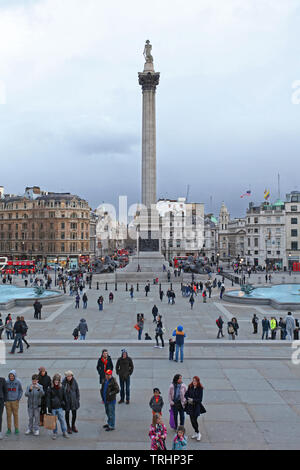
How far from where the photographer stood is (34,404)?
27.3ft

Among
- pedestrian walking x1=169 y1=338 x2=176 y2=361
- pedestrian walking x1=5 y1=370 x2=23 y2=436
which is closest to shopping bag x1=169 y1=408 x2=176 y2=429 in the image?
pedestrian walking x1=5 y1=370 x2=23 y2=436

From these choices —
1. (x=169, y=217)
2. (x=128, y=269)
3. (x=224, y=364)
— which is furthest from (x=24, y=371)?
(x=169, y=217)

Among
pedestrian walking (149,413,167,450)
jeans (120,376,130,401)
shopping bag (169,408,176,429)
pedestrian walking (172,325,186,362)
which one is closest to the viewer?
pedestrian walking (149,413,167,450)

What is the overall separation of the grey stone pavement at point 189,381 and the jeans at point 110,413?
20 cm

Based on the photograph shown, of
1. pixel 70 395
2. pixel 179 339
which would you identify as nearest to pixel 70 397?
pixel 70 395

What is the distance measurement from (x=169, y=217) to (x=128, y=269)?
60406 millimetres

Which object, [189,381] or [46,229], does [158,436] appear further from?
[46,229]

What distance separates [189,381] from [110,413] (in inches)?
158

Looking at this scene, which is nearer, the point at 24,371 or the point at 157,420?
the point at 157,420

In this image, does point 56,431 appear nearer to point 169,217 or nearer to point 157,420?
point 157,420

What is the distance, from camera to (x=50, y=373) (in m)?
12.6

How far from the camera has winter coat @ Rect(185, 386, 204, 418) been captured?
8.30 m

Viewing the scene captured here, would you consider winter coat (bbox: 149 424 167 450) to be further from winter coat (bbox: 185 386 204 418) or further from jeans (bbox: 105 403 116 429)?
jeans (bbox: 105 403 116 429)

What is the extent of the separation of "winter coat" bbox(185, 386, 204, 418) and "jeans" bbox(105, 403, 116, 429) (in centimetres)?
167
